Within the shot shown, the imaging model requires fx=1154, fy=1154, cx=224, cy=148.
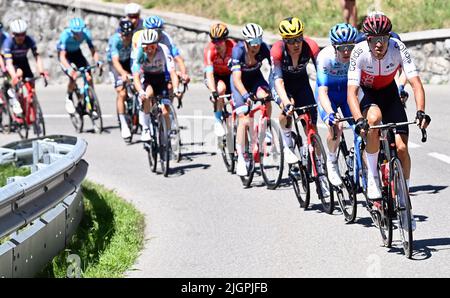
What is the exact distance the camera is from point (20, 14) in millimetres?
28297

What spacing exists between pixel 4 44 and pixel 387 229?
10.9 metres

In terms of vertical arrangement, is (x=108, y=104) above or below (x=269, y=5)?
below

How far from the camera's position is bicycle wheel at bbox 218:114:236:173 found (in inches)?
567

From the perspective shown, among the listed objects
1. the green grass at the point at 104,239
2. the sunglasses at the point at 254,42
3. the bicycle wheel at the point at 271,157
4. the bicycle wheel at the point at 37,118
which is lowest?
the bicycle wheel at the point at 37,118

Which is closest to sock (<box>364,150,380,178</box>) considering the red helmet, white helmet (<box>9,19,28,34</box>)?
the red helmet

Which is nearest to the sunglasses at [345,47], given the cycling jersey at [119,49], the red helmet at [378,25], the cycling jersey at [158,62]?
the red helmet at [378,25]

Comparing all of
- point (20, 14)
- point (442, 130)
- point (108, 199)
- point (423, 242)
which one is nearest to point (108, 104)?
point (20, 14)

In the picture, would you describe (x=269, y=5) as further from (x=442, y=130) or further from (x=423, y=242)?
(x=423, y=242)

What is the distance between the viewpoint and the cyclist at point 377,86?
9445 millimetres

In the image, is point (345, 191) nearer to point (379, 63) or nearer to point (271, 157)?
point (379, 63)

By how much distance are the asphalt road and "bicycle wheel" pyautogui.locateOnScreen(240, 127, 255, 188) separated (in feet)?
0.35

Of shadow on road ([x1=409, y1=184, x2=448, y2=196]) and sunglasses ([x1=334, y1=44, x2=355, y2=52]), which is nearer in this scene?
sunglasses ([x1=334, y1=44, x2=355, y2=52])

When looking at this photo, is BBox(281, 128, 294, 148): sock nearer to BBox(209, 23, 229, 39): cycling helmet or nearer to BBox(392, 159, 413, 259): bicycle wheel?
BBox(209, 23, 229, 39): cycling helmet

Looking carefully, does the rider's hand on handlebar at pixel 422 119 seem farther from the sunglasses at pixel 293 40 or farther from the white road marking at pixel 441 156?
the white road marking at pixel 441 156
